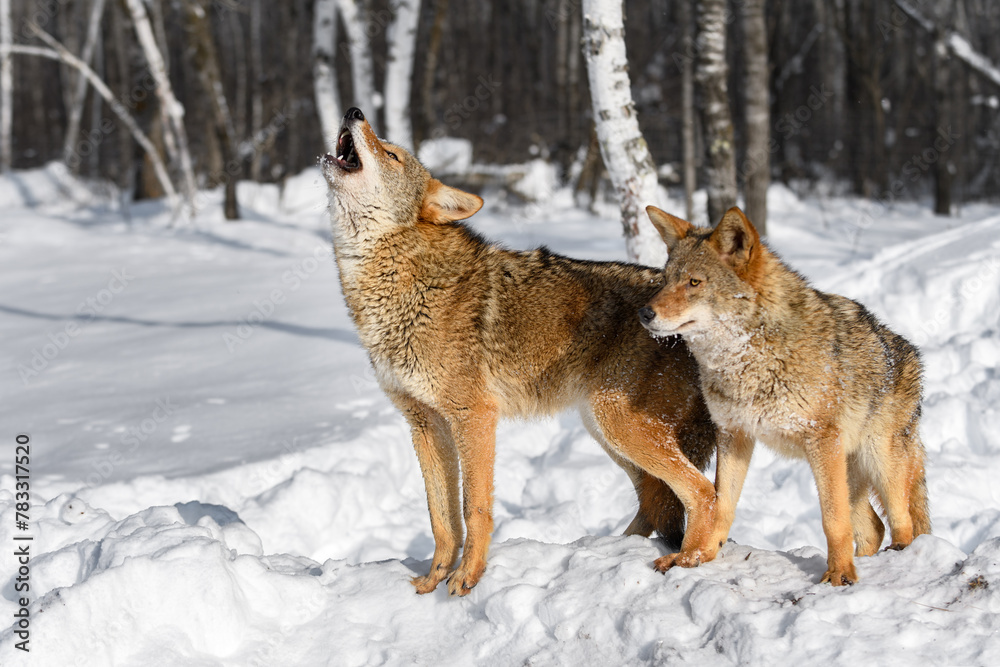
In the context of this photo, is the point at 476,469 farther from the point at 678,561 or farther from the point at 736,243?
the point at 736,243

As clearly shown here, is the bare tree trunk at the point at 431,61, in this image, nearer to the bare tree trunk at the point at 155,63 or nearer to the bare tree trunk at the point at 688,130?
the bare tree trunk at the point at 688,130

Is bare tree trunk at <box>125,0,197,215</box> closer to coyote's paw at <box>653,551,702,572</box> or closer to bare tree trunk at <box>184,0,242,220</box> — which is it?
bare tree trunk at <box>184,0,242,220</box>

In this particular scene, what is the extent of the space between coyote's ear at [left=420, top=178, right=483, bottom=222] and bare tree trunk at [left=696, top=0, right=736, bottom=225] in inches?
174

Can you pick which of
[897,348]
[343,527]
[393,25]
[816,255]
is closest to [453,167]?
[393,25]

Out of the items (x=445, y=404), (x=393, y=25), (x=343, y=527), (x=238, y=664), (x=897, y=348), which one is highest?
(x=393, y=25)

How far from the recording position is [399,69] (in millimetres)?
12969

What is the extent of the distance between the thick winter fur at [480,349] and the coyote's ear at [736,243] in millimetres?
472

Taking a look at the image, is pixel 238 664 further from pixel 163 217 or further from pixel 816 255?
pixel 163 217

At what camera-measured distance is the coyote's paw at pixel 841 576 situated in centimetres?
294

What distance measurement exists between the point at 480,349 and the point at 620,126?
10.6 ft

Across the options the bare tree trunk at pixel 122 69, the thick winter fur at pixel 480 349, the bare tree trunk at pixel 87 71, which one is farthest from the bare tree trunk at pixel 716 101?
the bare tree trunk at pixel 122 69

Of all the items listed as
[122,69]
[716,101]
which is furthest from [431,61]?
[122,69]

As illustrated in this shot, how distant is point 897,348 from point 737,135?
23.6 metres

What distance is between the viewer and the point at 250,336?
8688 millimetres
